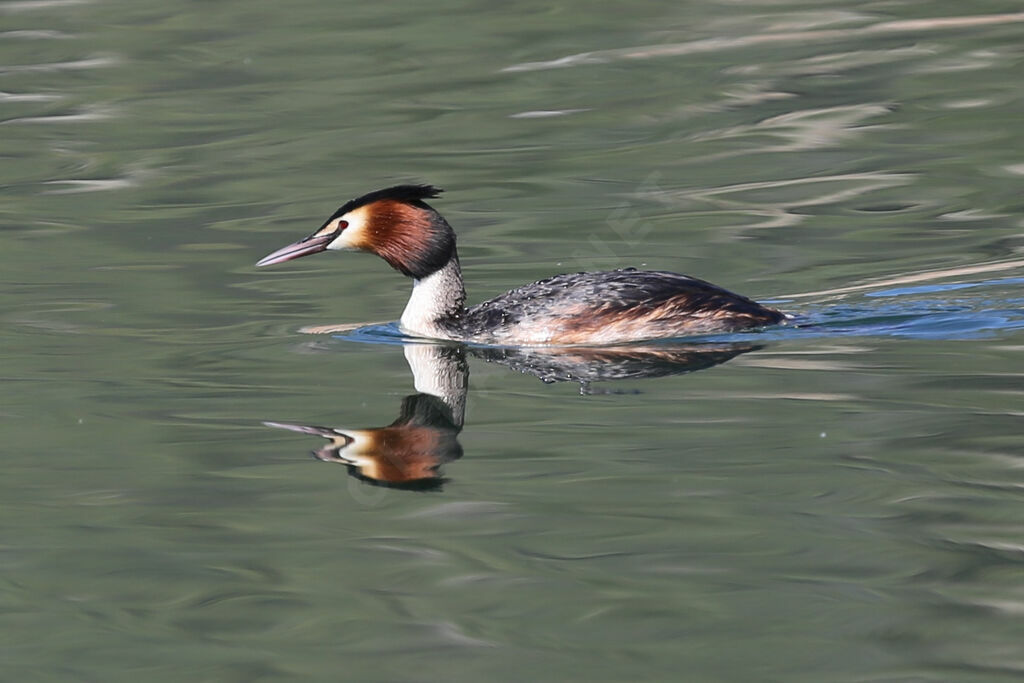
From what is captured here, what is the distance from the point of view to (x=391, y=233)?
10734 millimetres

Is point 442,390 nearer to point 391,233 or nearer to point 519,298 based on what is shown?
point 519,298

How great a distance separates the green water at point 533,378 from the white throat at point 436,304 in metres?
0.33

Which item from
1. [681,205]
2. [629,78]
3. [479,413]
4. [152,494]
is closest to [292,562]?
[152,494]

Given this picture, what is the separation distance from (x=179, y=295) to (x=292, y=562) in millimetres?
5548

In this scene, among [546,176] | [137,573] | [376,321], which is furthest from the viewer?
[546,176]

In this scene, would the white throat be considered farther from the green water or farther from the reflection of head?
the reflection of head

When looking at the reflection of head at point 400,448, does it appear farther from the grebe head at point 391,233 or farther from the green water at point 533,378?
the grebe head at point 391,233

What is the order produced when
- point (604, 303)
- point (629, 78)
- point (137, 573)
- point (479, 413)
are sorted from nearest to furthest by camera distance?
point (137, 573)
point (479, 413)
point (604, 303)
point (629, 78)

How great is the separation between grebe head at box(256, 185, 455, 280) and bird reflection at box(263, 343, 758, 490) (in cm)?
59

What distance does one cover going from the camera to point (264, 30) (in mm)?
22016

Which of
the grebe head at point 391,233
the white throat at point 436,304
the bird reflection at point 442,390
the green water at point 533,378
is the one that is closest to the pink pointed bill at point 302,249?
the grebe head at point 391,233

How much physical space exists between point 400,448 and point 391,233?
9.60 ft

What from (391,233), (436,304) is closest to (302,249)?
(391,233)

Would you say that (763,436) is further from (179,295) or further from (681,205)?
(681,205)
